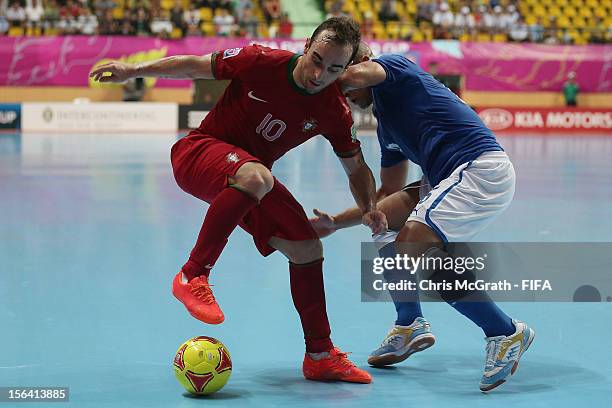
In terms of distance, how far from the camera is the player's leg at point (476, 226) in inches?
186

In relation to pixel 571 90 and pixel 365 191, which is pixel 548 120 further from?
pixel 365 191

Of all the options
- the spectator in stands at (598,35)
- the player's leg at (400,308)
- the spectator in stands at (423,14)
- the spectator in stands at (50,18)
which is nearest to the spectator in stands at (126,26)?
the spectator in stands at (50,18)

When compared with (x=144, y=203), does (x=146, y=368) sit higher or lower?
higher

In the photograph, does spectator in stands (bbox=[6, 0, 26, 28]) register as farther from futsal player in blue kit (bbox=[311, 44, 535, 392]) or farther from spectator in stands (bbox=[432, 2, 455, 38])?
futsal player in blue kit (bbox=[311, 44, 535, 392])

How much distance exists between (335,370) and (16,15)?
84.7 ft

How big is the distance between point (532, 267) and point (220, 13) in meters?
23.8

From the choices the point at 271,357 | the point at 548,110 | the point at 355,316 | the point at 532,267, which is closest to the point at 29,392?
the point at 271,357

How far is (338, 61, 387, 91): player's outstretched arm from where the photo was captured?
185 inches

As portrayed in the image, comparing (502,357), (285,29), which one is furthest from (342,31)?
(285,29)

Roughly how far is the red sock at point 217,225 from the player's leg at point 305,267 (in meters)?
0.35

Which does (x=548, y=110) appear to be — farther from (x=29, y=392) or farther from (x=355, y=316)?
(x=29, y=392)

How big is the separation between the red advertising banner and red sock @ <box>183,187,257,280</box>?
2451 cm

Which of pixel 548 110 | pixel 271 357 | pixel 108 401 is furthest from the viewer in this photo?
pixel 548 110

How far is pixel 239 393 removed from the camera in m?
4.57
